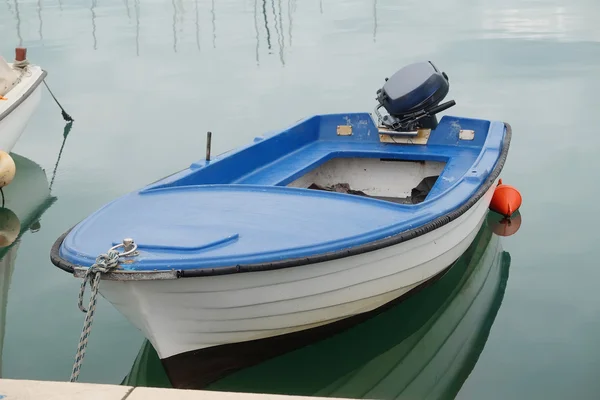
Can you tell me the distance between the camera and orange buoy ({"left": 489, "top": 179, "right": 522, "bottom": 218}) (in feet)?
21.9

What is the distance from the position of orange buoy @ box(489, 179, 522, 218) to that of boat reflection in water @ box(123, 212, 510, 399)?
1410 millimetres

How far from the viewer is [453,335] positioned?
4.96 metres

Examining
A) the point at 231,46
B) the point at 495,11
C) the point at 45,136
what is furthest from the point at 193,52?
the point at 495,11

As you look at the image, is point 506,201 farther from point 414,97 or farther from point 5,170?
point 5,170

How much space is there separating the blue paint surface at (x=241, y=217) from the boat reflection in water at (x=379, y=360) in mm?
732

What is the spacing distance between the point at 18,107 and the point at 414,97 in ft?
16.3

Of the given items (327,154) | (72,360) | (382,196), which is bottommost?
(72,360)

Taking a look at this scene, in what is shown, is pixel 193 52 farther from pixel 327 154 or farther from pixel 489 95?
pixel 327 154

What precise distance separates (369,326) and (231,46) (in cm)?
1406

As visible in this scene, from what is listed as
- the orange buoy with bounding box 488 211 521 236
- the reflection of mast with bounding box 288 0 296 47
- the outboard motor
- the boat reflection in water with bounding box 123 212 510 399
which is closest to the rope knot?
the boat reflection in water with bounding box 123 212 510 399

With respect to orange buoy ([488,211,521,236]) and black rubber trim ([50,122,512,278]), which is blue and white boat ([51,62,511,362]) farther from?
orange buoy ([488,211,521,236])

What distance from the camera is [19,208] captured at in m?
7.64

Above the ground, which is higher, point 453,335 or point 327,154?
point 327,154

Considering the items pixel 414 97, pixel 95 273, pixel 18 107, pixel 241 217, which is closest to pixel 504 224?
pixel 414 97
